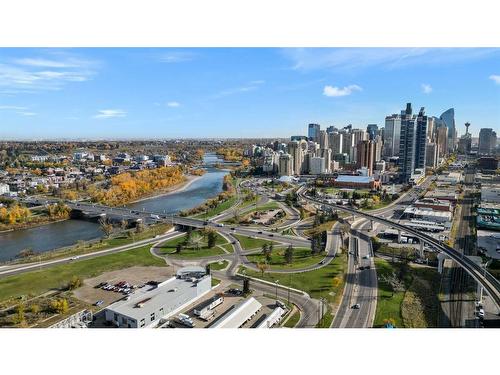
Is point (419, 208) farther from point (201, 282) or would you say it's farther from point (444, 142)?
point (444, 142)

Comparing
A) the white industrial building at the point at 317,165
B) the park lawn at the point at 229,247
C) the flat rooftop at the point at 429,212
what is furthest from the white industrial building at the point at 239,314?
the white industrial building at the point at 317,165

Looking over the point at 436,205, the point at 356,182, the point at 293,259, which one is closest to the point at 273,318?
the point at 293,259

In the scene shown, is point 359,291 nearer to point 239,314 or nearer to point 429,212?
point 239,314

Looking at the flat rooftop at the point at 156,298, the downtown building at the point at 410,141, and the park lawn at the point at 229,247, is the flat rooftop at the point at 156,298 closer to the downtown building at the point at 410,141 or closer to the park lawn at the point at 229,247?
the park lawn at the point at 229,247

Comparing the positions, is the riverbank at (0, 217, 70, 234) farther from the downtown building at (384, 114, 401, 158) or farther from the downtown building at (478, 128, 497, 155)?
the downtown building at (478, 128, 497, 155)

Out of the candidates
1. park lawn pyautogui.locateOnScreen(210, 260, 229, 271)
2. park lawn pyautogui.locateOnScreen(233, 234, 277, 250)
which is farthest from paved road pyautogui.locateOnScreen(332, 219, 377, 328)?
park lawn pyautogui.locateOnScreen(210, 260, 229, 271)

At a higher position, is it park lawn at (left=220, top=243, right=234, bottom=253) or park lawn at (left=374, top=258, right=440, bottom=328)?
park lawn at (left=220, top=243, right=234, bottom=253)
